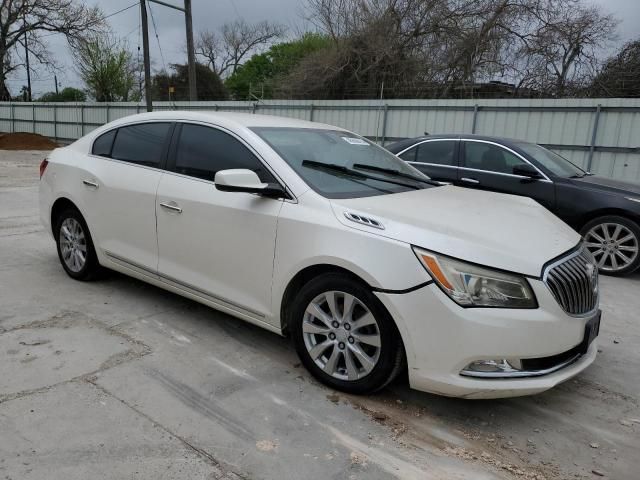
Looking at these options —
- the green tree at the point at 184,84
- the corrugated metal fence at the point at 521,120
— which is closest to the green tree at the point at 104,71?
the green tree at the point at 184,84

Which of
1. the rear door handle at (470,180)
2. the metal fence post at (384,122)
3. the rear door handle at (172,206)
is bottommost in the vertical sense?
the rear door handle at (172,206)

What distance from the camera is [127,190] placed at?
13.7ft

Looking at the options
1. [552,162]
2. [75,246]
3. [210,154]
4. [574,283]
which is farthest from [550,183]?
[75,246]

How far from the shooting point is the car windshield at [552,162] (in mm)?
6758

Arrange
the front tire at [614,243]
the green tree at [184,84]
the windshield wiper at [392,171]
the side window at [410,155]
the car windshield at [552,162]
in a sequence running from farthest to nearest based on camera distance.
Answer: the green tree at [184,84]
the side window at [410,155]
the car windshield at [552,162]
the front tire at [614,243]
the windshield wiper at [392,171]

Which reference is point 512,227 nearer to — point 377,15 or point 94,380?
point 94,380

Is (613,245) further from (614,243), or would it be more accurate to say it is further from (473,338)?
(473,338)

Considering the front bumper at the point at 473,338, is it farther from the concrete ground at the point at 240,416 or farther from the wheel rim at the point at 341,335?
the concrete ground at the point at 240,416

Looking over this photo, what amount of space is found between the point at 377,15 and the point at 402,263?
2052 centimetres

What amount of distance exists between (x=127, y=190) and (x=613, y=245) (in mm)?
5374

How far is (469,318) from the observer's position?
2.59 m

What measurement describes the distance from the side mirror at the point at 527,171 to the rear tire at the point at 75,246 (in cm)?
508

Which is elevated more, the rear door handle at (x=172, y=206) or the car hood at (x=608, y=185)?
the car hood at (x=608, y=185)

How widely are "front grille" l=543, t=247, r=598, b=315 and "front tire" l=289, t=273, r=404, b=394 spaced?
864mm
